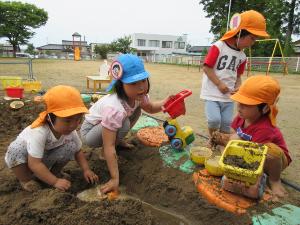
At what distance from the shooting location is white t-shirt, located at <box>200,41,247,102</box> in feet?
10.6

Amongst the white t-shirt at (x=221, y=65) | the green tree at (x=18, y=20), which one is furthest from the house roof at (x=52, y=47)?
the white t-shirt at (x=221, y=65)

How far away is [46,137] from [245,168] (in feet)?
4.78

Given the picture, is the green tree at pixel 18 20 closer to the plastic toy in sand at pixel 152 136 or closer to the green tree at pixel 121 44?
the green tree at pixel 121 44

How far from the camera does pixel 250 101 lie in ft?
7.50

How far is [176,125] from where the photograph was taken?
2.92 m

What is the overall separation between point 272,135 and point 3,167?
7.94ft

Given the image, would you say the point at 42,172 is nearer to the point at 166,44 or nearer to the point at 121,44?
the point at 121,44

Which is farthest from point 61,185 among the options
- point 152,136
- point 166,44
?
point 166,44

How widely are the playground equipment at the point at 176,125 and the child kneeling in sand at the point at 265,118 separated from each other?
0.59 m

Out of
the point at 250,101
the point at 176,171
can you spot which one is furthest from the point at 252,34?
the point at 176,171

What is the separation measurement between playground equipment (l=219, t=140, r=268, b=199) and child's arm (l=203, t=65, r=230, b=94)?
0.98m

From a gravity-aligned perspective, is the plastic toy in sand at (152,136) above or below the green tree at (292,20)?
below

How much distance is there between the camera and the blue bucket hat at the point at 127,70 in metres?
2.38

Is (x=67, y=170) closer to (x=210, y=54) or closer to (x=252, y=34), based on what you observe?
(x=210, y=54)
